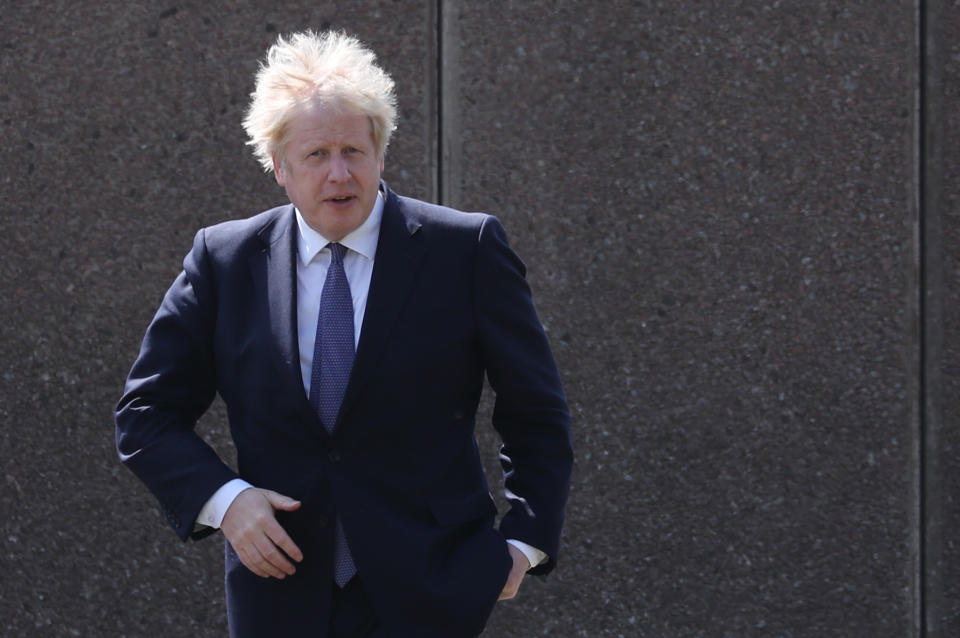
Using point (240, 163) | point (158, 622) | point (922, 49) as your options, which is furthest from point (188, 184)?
point (922, 49)

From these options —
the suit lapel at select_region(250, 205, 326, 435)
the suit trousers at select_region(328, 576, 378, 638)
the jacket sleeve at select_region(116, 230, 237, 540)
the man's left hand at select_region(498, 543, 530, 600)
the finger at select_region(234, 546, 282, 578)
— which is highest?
the suit lapel at select_region(250, 205, 326, 435)

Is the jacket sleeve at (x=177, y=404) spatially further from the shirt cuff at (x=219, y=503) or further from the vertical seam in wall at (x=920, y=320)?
the vertical seam in wall at (x=920, y=320)

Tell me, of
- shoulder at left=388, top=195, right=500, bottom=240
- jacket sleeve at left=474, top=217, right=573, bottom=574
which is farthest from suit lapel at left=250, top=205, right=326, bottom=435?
jacket sleeve at left=474, top=217, right=573, bottom=574

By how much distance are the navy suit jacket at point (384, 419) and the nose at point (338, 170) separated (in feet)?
0.49

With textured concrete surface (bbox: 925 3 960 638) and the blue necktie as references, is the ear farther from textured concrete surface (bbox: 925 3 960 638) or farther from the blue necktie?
textured concrete surface (bbox: 925 3 960 638)

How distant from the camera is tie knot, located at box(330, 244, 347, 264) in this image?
231 cm

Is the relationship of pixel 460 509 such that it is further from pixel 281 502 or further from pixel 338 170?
pixel 338 170

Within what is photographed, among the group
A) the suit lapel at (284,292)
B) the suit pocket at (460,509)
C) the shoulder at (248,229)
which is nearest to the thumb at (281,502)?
the suit lapel at (284,292)

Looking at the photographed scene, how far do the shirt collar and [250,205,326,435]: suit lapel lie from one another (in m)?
0.02

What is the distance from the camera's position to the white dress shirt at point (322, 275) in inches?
89.1

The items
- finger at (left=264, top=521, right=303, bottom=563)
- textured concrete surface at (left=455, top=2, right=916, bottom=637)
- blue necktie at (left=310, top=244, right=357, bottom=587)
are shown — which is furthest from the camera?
textured concrete surface at (left=455, top=2, right=916, bottom=637)

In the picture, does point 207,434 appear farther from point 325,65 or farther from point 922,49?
point 922,49

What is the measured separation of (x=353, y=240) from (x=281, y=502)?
51cm

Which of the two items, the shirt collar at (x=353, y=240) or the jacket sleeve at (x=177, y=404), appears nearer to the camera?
the jacket sleeve at (x=177, y=404)
